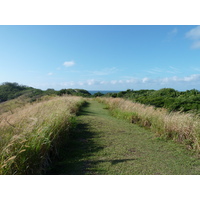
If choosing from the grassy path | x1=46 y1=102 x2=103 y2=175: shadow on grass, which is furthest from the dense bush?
x1=46 y1=102 x2=103 y2=175: shadow on grass

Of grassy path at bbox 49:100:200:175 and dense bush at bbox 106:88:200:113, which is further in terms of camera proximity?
dense bush at bbox 106:88:200:113

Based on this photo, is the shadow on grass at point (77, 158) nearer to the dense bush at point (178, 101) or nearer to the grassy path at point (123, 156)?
the grassy path at point (123, 156)

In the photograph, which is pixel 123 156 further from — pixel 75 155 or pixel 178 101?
pixel 178 101

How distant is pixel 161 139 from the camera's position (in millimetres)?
5047

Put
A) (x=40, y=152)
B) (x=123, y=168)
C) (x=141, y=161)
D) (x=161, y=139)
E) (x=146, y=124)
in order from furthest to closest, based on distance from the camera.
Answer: (x=146, y=124) → (x=161, y=139) → (x=141, y=161) → (x=123, y=168) → (x=40, y=152)

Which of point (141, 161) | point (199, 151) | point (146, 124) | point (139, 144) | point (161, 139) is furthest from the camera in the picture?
point (146, 124)

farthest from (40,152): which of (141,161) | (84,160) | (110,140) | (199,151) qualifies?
(199,151)

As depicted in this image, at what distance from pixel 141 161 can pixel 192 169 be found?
0.97 metres

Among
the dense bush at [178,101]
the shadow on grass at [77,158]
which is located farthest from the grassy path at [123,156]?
the dense bush at [178,101]

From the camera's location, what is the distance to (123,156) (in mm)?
3596

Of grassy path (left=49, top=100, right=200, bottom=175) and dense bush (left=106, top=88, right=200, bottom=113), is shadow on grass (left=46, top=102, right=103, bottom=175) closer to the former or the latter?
grassy path (left=49, top=100, right=200, bottom=175)

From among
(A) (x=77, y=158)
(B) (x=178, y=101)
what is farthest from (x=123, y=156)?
(B) (x=178, y=101)

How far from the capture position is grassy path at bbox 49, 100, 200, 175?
9.67ft

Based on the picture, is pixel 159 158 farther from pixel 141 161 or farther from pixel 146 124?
pixel 146 124
